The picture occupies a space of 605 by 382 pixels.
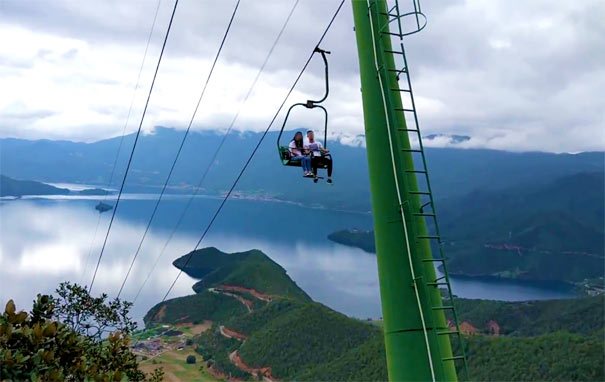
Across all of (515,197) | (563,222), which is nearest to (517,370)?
(563,222)

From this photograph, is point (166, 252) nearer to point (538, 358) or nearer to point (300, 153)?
point (538, 358)

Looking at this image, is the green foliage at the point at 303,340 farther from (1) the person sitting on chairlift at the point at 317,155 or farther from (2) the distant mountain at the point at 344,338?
(1) the person sitting on chairlift at the point at 317,155

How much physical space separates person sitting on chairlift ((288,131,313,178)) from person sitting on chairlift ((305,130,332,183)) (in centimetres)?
6

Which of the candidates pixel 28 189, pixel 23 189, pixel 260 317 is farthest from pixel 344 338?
pixel 28 189

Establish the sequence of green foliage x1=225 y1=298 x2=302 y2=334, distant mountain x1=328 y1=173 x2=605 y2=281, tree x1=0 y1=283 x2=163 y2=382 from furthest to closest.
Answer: distant mountain x1=328 y1=173 x2=605 y2=281, green foliage x1=225 y1=298 x2=302 y2=334, tree x1=0 y1=283 x2=163 y2=382

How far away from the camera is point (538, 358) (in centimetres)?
2928

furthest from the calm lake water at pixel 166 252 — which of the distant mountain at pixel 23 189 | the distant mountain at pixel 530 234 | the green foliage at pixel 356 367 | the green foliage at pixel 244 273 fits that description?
the green foliage at pixel 356 367

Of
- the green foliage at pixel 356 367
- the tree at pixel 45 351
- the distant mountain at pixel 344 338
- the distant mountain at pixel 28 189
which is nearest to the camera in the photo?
the tree at pixel 45 351

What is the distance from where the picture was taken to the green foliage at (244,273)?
6644 cm

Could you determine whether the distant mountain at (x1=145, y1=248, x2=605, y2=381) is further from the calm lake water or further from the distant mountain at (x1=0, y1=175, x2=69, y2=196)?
the distant mountain at (x1=0, y1=175, x2=69, y2=196)

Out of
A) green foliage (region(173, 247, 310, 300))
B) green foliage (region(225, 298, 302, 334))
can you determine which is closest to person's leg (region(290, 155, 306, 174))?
green foliage (region(225, 298, 302, 334))

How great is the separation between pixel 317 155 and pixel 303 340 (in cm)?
3831

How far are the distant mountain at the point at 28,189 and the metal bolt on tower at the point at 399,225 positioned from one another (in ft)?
542

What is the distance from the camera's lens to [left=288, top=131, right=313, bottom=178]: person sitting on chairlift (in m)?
5.70
